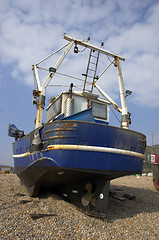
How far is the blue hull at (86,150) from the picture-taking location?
523 centimetres

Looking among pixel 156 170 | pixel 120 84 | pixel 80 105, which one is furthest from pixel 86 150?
pixel 156 170

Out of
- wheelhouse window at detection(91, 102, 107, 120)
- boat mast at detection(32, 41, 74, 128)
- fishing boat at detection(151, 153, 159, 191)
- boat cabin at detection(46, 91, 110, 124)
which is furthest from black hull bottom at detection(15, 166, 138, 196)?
fishing boat at detection(151, 153, 159, 191)

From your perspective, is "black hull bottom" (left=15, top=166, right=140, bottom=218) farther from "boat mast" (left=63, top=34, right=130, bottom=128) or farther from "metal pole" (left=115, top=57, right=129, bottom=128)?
"boat mast" (left=63, top=34, right=130, bottom=128)

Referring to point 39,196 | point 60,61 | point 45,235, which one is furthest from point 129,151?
point 60,61

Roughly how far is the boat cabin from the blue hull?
1.32 m

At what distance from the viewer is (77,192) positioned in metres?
6.48

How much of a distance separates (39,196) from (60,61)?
19.3 feet

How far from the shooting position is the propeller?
5953 millimetres

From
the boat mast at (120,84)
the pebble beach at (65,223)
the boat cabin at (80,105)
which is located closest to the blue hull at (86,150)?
the pebble beach at (65,223)

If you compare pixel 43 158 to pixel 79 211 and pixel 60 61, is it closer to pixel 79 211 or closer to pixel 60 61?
pixel 79 211

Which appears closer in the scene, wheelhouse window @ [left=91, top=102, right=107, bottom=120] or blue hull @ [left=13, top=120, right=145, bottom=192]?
blue hull @ [left=13, top=120, right=145, bottom=192]

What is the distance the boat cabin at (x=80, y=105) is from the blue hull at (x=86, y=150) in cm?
132

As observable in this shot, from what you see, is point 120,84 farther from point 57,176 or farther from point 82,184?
point 57,176

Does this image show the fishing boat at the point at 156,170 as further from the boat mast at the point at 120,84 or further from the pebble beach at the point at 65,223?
the pebble beach at the point at 65,223
